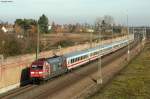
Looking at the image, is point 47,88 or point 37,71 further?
point 37,71

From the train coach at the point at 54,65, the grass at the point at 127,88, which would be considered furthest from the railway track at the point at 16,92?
the grass at the point at 127,88

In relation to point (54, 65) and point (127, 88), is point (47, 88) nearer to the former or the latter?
point (54, 65)

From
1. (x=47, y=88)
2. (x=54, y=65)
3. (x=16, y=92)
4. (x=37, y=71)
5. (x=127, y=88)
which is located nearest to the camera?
(x=16, y=92)

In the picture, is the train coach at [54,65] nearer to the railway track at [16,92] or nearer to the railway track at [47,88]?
the railway track at [47,88]

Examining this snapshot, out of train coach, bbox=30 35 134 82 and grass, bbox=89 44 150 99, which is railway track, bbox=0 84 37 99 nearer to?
train coach, bbox=30 35 134 82

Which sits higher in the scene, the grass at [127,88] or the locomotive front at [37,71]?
the locomotive front at [37,71]

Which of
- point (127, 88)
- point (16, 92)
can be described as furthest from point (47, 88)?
point (127, 88)

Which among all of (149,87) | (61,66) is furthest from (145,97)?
(61,66)

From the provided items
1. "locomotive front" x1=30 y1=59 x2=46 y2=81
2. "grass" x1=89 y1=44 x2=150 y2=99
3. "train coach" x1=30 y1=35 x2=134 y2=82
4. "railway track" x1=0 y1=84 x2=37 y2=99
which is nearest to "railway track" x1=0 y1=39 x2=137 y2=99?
"railway track" x1=0 y1=84 x2=37 y2=99

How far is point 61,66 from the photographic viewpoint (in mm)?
50812

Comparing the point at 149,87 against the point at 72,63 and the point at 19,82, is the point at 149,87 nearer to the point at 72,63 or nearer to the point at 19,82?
the point at 19,82

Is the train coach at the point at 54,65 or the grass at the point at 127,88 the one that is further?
the train coach at the point at 54,65

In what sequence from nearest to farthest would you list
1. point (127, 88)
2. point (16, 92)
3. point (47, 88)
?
point (16, 92), point (127, 88), point (47, 88)

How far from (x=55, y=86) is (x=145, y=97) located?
12.0 m
